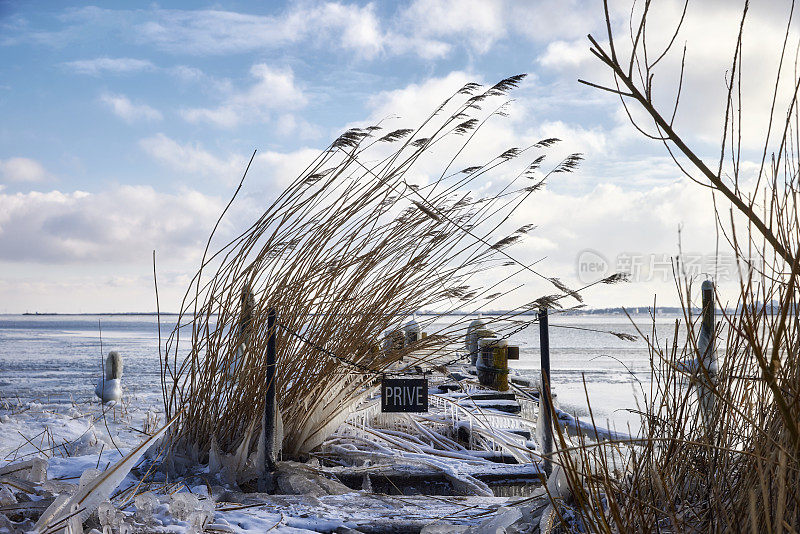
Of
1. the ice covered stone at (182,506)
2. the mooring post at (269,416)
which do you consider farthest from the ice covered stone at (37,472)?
the mooring post at (269,416)

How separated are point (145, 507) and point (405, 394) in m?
1.48

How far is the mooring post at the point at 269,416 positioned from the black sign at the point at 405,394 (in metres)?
0.57

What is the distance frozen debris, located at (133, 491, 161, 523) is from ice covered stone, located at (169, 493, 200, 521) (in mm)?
61

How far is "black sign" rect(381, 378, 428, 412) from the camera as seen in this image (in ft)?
10.5

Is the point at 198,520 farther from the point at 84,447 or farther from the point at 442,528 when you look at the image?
the point at 84,447

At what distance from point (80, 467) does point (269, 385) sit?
1.02m

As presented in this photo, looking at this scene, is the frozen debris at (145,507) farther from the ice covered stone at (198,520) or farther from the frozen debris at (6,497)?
the frozen debris at (6,497)

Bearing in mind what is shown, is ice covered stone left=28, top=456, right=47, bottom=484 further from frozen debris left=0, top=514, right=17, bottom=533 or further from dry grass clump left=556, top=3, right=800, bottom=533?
dry grass clump left=556, top=3, right=800, bottom=533

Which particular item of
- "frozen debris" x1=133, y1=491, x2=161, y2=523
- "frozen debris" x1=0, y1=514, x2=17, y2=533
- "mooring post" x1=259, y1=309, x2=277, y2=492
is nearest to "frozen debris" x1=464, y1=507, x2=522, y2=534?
"frozen debris" x1=133, y1=491, x2=161, y2=523

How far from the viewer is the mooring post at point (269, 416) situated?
2.88 m

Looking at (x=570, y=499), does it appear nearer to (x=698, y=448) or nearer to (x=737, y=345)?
(x=698, y=448)

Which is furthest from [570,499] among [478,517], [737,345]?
[737,345]

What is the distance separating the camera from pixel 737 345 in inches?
65.1

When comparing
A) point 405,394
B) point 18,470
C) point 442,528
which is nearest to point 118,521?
point 18,470
